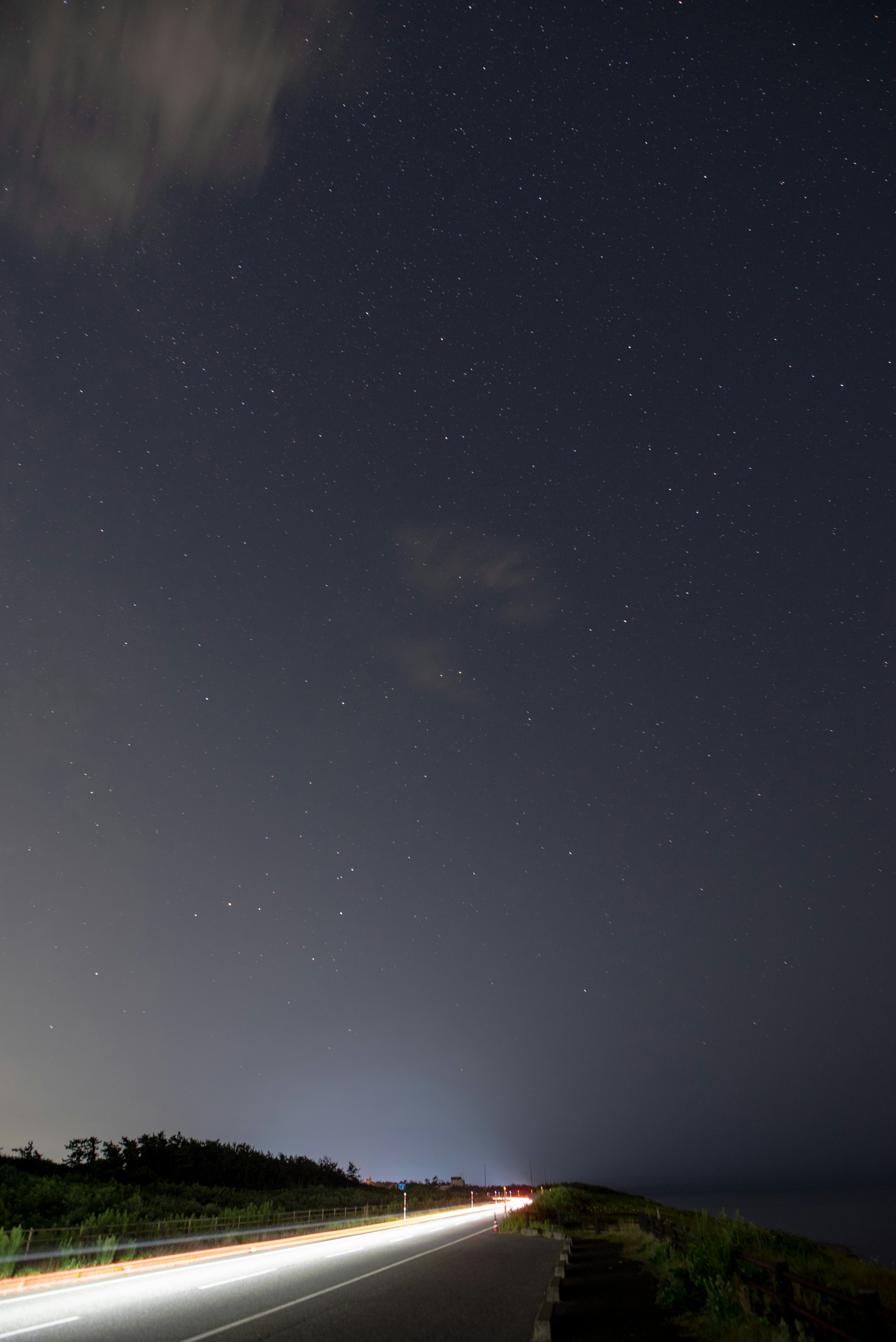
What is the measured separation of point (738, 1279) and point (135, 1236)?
67.6 ft

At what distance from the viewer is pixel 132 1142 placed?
250 ft

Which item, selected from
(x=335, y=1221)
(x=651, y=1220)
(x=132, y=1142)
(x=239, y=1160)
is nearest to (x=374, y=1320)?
(x=651, y=1220)

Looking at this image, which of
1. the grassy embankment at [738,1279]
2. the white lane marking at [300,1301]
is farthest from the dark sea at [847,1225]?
the white lane marking at [300,1301]

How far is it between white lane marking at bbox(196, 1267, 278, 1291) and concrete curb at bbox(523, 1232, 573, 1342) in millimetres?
6227

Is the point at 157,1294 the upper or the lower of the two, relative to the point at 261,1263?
upper

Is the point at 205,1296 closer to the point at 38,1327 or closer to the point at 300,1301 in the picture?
the point at 300,1301

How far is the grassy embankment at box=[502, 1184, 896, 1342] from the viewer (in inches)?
344

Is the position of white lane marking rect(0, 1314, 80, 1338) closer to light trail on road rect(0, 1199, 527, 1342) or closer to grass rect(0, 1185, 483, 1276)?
light trail on road rect(0, 1199, 527, 1342)

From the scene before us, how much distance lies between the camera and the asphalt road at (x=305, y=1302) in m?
9.45

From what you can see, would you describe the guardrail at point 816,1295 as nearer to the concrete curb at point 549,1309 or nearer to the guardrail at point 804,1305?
the guardrail at point 804,1305

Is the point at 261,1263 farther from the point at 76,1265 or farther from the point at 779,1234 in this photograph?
the point at 779,1234

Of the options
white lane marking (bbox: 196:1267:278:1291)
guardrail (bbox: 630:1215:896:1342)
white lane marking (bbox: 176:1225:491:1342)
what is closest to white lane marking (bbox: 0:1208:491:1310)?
white lane marking (bbox: 196:1267:278:1291)

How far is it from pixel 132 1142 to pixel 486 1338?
3330 inches

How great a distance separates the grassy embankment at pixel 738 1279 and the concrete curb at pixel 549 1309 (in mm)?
1685
